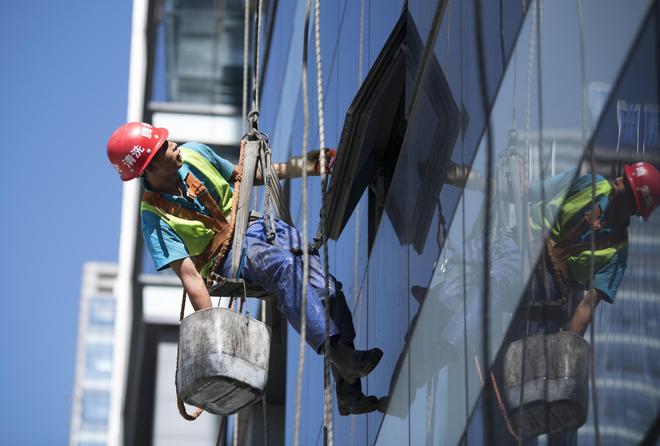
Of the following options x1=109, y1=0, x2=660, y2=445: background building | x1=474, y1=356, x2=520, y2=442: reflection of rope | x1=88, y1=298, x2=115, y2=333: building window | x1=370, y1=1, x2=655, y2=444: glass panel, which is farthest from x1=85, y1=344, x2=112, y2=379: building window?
x1=474, y1=356, x2=520, y2=442: reflection of rope

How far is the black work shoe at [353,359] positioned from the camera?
6.55m

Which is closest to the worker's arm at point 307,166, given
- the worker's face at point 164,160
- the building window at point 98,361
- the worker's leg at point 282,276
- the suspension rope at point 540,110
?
the worker's face at point 164,160

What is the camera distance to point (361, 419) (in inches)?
320

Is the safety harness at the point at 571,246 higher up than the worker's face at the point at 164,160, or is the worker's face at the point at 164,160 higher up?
Result: the worker's face at the point at 164,160

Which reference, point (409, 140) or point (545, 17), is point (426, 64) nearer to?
point (409, 140)

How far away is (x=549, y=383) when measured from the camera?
13.3ft

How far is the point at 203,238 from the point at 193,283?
317 millimetres

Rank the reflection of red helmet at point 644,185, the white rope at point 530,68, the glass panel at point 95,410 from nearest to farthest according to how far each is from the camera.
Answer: the reflection of red helmet at point 644,185 → the white rope at point 530,68 → the glass panel at point 95,410

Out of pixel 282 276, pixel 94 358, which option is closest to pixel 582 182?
pixel 282 276

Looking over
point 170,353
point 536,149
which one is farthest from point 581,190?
point 170,353

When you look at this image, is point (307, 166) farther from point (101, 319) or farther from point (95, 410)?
point (101, 319)

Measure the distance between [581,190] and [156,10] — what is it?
2209 centimetres

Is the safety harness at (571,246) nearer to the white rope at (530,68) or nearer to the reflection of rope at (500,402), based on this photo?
the white rope at (530,68)

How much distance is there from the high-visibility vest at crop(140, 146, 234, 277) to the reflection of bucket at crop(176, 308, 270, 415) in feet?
2.51
